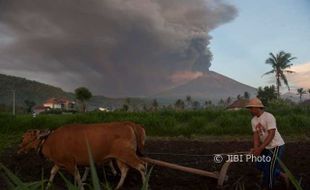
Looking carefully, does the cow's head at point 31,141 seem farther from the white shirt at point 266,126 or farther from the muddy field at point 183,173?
the white shirt at point 266,126

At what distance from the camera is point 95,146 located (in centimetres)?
861

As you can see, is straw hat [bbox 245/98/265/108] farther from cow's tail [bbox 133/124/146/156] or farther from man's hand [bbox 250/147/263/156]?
cow's tail [bbox 133/124/146/156]

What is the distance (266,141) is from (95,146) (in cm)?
284

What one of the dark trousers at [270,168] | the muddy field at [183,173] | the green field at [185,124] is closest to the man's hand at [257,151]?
the dark trousers at [270,168]

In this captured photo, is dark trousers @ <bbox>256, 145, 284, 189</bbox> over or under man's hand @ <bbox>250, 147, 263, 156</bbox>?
under

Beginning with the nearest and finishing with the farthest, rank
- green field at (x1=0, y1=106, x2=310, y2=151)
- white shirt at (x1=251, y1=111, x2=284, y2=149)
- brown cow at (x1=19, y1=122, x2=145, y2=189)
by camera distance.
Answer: white shirt at (x1=251, y1=111, x2=284, y2=149) < brown cow at (x1=19, y1=122, x2=145, y2=189) < green field at (x1=0, y1=106, x2=310, y2=151)

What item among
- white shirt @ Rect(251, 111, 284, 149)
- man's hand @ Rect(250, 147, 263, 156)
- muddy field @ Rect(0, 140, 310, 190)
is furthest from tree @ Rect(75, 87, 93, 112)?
man's hand @ Rect(250, 147, 263, 156)

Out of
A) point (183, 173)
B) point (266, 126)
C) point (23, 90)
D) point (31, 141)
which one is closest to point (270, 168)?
point (266, 126)

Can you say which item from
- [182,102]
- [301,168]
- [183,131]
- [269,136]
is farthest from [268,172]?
[182,102]

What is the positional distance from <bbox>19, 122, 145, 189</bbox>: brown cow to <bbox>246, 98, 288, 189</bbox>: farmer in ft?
6.83

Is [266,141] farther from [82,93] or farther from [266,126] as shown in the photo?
[82,93]

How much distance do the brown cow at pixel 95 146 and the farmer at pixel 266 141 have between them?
2082mm

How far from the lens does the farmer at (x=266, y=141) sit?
743 centimetres

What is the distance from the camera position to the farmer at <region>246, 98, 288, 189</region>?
7.43 metres
